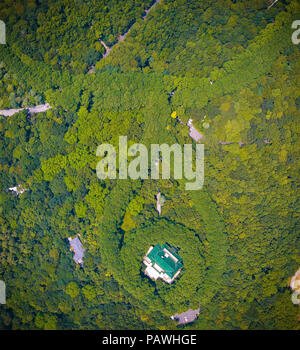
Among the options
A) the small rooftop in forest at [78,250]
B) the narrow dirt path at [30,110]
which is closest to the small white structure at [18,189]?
the small rooftop in forest at [78,250]

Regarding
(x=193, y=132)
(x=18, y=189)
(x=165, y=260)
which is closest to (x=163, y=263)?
(x=165, y=260)

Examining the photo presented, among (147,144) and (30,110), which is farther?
(30,110)

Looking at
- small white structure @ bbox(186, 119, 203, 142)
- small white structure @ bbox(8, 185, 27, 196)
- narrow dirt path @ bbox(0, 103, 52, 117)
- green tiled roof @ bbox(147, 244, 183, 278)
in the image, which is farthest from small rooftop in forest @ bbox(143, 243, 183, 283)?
narrow dirt path @ bbox(0, 103, 52, 117)

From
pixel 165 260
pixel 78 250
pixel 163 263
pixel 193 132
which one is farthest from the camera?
pixel 193 132

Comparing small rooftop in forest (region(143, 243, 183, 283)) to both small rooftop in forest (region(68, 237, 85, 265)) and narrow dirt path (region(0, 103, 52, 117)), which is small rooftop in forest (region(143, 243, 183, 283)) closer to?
small rooftop in forest (region(68, 237, 85, 265))

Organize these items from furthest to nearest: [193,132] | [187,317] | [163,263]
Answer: [193,132] < [187,317] < [163,263]

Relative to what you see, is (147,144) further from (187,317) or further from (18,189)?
(187,317)

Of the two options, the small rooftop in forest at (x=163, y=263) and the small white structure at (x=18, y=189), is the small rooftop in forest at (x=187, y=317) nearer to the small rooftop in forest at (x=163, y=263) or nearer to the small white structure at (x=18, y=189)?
the small rooftop in forest at (x=163, y=263)
